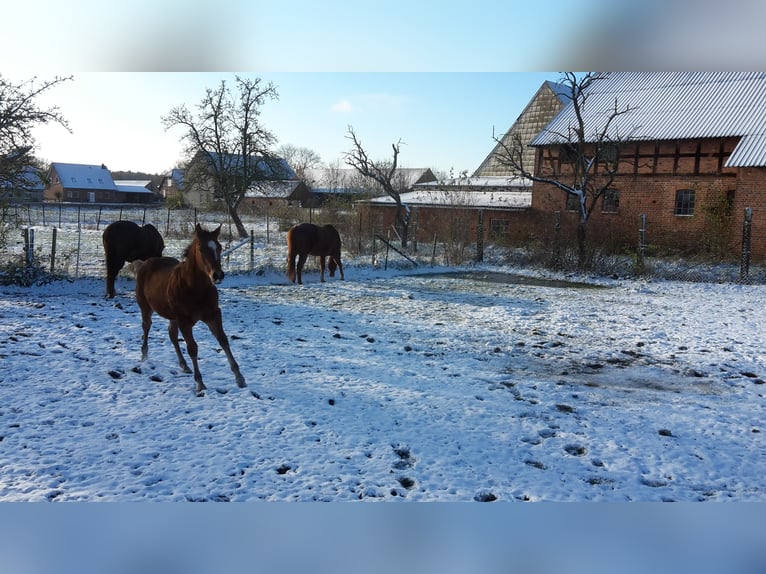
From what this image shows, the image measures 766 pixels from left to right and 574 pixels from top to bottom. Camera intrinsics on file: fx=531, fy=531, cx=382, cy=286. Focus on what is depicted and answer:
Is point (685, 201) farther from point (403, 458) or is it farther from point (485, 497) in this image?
point (485, 497)

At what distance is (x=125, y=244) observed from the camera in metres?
10.3

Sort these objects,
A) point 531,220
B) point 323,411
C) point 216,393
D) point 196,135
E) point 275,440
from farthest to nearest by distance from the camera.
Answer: point 196,135, point 531,220, point 216,393, point 323,411, point 275,440

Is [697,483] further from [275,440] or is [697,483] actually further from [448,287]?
[448,287]

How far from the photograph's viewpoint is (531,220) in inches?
874

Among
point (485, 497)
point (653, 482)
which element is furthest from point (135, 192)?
point (653, 482)

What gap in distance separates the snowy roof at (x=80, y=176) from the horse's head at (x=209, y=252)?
5143cm

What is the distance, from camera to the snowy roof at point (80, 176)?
48.8 metres

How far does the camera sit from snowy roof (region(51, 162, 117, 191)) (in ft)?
160

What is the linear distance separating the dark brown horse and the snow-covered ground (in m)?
1.25

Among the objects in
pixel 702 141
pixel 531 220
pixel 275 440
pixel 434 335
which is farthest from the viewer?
pixel 531 220

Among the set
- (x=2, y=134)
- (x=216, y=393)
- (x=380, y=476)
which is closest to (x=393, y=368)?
(x=216, y=393)

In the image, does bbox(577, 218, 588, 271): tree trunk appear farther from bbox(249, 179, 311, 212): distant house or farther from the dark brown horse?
bbox(249, 179, 311, 212): distant house

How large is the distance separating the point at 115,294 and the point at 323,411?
7413 millimetres

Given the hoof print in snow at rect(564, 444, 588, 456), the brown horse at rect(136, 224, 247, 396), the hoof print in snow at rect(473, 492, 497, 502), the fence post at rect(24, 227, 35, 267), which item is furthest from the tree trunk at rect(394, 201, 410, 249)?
the hoof print in snow at rect(473, 492, 497, 502)
